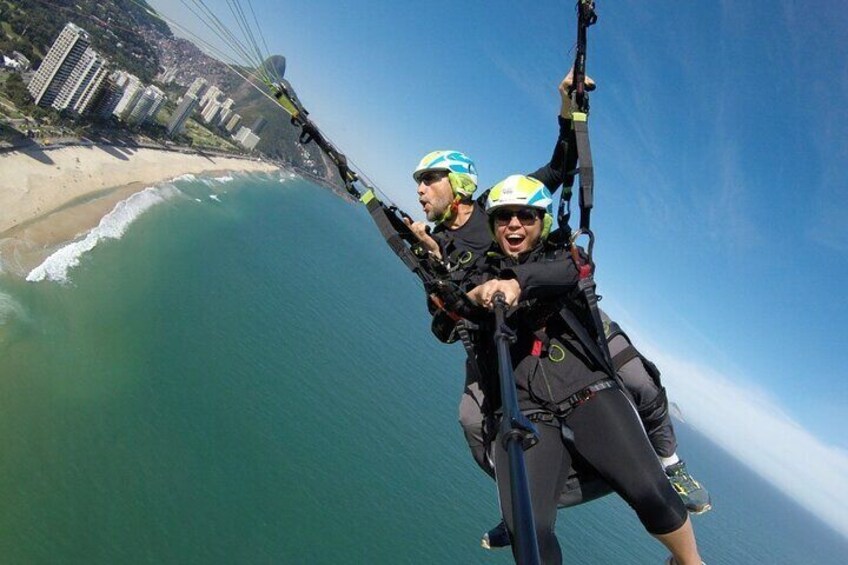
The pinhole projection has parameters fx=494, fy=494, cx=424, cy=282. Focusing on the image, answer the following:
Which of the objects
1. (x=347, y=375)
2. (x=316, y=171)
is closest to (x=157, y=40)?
(x=316, y=171)

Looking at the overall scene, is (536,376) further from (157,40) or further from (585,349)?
(157,40)

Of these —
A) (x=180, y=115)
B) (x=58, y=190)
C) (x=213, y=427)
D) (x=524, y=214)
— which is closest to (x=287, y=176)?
(x=180, y=115)

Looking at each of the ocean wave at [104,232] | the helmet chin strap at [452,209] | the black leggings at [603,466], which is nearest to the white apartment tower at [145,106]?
the ocean wave at [104,232]

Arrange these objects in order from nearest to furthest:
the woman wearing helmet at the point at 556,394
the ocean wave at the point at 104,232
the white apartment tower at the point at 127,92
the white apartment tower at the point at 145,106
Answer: the woman wearing helmet at the point at 556,394 → the ocean wave at the point at 104,232 → the white apartment tower at the point at 127,92 → the white apartment tower at the point at 145,106

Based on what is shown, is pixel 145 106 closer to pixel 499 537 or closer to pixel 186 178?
pixel 186 178

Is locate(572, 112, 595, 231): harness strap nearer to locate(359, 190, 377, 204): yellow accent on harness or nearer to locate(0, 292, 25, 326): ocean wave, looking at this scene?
locate(359, 190, 377, 204): yellow accent on harness

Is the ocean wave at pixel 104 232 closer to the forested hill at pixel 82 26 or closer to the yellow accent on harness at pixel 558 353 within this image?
the forested hill at pixel 82 26
